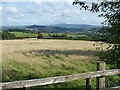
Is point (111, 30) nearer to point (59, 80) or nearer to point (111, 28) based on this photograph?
point (111, 28)

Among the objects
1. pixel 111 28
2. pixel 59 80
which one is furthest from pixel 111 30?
pixel 59 80

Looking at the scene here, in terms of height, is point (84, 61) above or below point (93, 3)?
below

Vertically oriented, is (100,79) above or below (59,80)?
below

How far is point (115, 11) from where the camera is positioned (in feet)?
37.2

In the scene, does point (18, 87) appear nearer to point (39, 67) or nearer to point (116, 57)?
point (116, 57)

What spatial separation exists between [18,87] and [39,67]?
13259 mm

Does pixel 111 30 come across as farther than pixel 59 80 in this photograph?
Yes

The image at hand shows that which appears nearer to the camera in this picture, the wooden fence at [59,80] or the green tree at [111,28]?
the wooden fence at [59,80]

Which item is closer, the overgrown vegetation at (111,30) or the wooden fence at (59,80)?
the wooden fence at (59,80)

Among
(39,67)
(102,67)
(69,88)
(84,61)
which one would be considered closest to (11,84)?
(102,67)

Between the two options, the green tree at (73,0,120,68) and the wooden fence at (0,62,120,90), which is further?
the green tree at (73,0,120,68)

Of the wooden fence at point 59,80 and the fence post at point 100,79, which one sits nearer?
the wooden fence at point 59,80

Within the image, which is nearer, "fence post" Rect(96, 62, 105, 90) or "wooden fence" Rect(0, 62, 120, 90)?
"wooden fence" Rect(0, 62, 120, 90)

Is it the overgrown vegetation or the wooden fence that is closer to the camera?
the wooden fence
